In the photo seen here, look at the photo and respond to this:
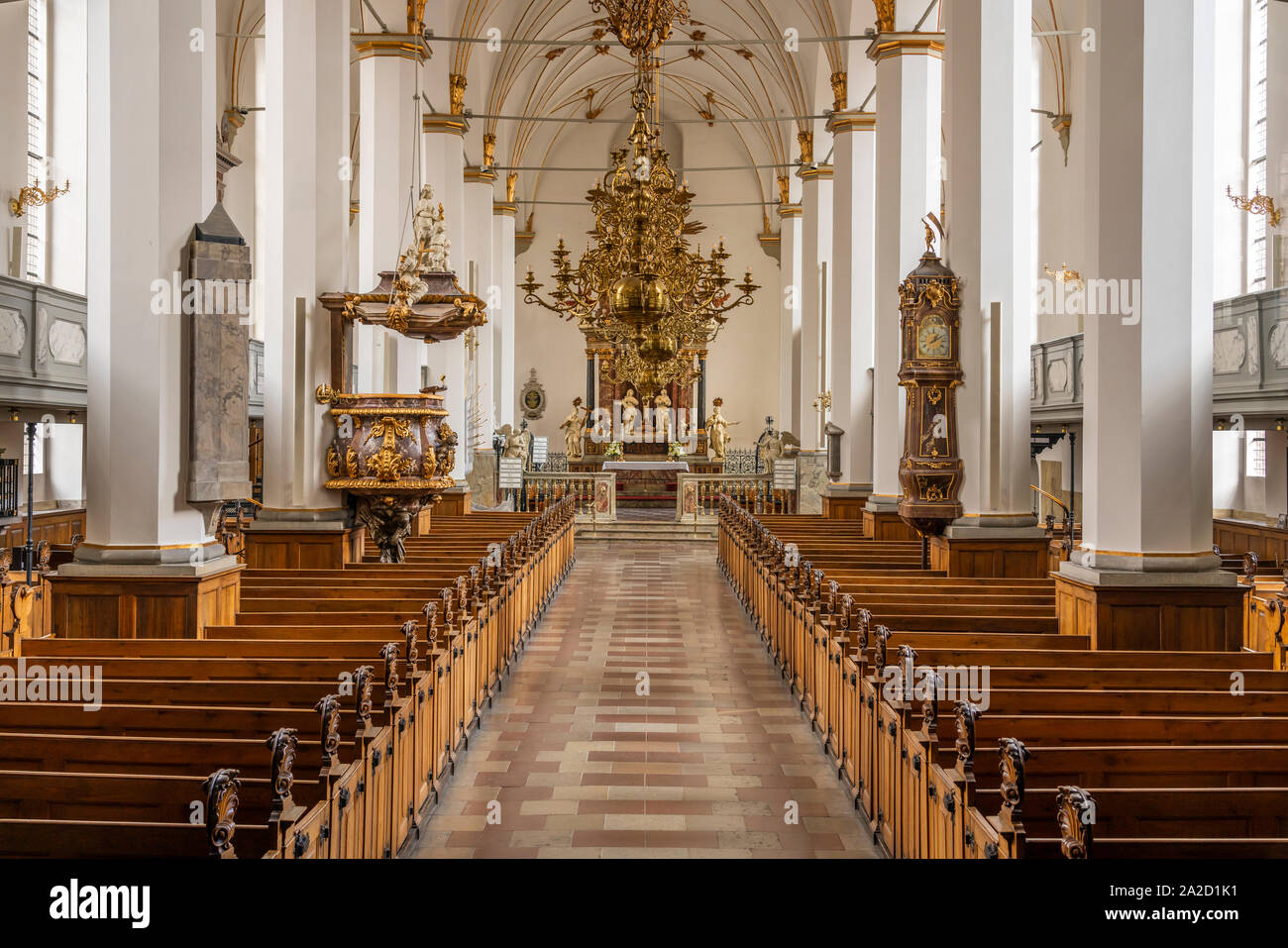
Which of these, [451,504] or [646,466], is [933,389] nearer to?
[451,504]

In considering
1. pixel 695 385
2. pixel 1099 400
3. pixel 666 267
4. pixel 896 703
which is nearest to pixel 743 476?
pixel 666 267

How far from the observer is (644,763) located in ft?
19.1

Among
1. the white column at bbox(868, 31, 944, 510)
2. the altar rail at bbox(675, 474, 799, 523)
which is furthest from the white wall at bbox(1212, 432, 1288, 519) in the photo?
the altar rail at bbox(675, 474, 799, 523)

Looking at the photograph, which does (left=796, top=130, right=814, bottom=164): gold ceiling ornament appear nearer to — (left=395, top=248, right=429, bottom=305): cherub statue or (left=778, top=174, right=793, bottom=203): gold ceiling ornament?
(left=778, top=174, right=793, bottom=203): gold ceiling ornament

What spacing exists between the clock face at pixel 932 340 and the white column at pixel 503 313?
14021 mm

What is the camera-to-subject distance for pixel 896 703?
4.24 m

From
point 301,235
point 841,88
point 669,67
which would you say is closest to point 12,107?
point 301,235

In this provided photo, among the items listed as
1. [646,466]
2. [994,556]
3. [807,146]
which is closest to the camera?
[994,556]

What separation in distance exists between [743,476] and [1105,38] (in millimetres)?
14726

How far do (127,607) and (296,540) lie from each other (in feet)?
9.97

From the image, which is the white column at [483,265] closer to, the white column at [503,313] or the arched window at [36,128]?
the white column at [503,313]

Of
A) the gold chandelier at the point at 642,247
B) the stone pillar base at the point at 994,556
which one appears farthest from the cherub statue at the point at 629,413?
the stone pillar base at the point at 994,556

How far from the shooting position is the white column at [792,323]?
949 inches

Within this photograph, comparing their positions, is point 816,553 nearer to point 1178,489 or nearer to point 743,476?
point 1178,489
